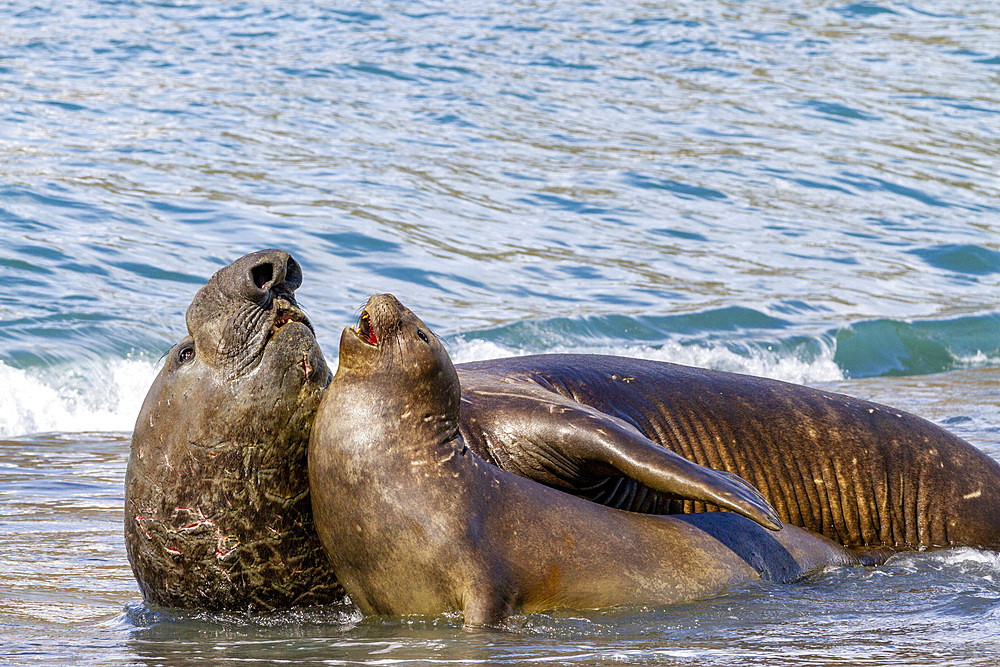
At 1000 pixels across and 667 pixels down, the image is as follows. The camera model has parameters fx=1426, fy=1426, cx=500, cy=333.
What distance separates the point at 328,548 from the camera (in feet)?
14.5

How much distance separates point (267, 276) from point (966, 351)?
29.1 feet

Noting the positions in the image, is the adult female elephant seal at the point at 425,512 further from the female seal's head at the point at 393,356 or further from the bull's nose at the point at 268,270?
the bull's nose at the point at 268,270

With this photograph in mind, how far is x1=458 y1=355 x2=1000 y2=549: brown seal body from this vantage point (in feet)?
18.3

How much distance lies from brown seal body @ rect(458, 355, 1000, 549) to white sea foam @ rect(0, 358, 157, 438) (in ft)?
13.7

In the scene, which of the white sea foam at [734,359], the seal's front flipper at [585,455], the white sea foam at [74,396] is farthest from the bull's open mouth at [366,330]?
Result: the white sea foam at [734,359]

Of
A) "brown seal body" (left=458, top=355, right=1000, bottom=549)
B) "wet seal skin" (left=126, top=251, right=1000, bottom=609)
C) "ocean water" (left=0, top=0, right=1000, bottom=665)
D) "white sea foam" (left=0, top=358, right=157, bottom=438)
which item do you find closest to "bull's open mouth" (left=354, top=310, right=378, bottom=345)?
"wet seal skin" (left=126, top=251, right=1000, bottom=609)

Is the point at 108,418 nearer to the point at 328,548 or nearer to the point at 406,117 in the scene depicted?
the point at 328,548

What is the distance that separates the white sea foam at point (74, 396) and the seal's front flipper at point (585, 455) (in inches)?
183

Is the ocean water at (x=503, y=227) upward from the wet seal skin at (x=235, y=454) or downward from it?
downward

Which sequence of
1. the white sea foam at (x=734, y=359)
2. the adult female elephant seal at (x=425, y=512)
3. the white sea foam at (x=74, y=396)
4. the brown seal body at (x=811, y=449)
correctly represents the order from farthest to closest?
the white sea foam at (x=734, y=359), the white sea foam at (x=74, y=396), the brown seal body at (x=811, y=449), the adult female elephant seal at (x=425, y=512)

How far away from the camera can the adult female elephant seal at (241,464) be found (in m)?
4.42

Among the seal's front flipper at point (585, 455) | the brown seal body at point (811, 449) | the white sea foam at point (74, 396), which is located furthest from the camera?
the white sea foam at point (74, 396)

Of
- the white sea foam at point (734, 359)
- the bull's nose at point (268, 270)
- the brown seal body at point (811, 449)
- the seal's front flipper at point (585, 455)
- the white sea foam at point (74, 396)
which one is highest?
the bull's nose at point (268, 270)

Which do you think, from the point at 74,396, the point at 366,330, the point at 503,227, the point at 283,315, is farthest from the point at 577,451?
the point at 503,227
